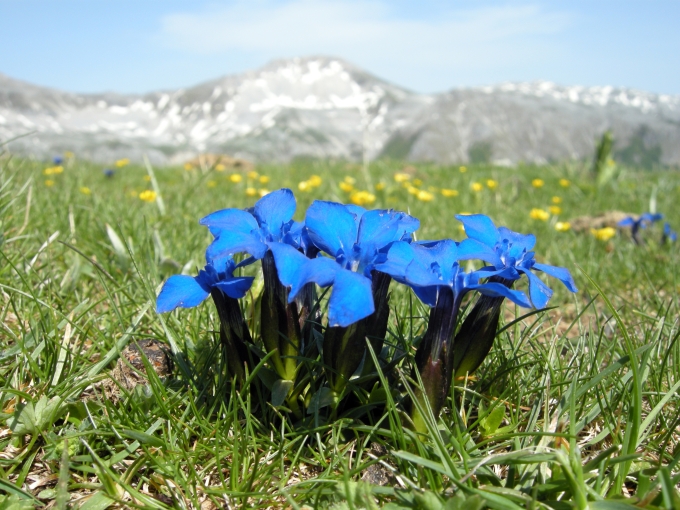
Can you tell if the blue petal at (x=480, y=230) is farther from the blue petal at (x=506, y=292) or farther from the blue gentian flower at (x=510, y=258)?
the blue petal at (x=506, y=292)

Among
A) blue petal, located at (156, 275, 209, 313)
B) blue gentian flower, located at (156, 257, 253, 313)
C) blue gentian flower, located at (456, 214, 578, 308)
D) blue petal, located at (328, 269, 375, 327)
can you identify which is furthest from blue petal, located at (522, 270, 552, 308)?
blue petal, located at (156, 275, 209, 313)

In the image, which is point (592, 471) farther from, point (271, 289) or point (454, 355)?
point (271, 289)

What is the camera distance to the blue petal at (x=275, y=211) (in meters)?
1.44

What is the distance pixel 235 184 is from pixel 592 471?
241 inches

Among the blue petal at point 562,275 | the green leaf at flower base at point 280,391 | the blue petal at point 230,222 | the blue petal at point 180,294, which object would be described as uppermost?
the blue petal at point 230,222

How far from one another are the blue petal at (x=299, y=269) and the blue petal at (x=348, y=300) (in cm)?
3

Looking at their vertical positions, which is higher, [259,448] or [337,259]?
[337,259]

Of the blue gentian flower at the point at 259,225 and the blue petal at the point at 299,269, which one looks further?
the blue gentian flower at the point at 259,225

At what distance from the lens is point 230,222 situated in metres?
1.41

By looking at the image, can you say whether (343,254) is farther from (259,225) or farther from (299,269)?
(259,225)

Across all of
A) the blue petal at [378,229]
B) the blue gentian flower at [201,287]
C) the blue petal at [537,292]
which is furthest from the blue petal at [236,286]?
the blue petal at [537,292]

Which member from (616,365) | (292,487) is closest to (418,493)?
(292,487)

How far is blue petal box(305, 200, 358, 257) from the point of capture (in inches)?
53.2

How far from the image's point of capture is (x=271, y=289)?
149cm
